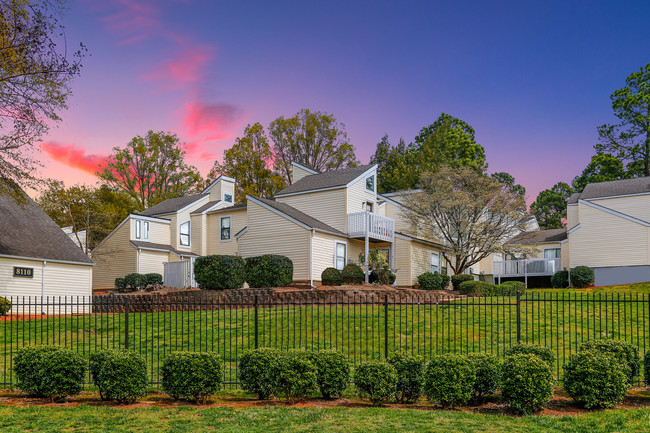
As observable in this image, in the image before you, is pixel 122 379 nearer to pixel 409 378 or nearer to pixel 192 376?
pixel 192 376

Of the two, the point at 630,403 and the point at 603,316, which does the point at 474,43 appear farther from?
the point at 630,403

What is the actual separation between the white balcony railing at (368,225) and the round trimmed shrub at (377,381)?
20377 mm

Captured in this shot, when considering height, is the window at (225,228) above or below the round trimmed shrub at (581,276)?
above

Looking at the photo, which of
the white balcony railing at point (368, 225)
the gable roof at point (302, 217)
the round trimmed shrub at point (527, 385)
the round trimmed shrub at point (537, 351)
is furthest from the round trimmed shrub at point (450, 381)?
the white balcony railing at point (368, 225)

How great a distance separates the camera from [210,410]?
388 inches

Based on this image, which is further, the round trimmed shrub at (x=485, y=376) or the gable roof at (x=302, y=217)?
the gable roof at (x=302, y=217)

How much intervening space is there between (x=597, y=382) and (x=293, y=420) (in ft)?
18.3

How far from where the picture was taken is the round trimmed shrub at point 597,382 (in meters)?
9.94

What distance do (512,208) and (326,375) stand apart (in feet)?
81.8

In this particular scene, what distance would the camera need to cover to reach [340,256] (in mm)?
31547

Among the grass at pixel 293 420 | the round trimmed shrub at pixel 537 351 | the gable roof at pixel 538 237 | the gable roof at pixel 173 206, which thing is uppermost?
the gable roof at pixel 173 206

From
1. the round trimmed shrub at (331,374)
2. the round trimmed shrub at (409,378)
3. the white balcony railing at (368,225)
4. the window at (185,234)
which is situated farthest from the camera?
the window at (185,234)

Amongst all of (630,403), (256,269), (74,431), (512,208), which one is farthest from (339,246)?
(74,431)

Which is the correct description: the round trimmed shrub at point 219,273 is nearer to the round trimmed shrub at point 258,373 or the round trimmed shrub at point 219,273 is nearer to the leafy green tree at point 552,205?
the round trimmed shrub at point 258,373
